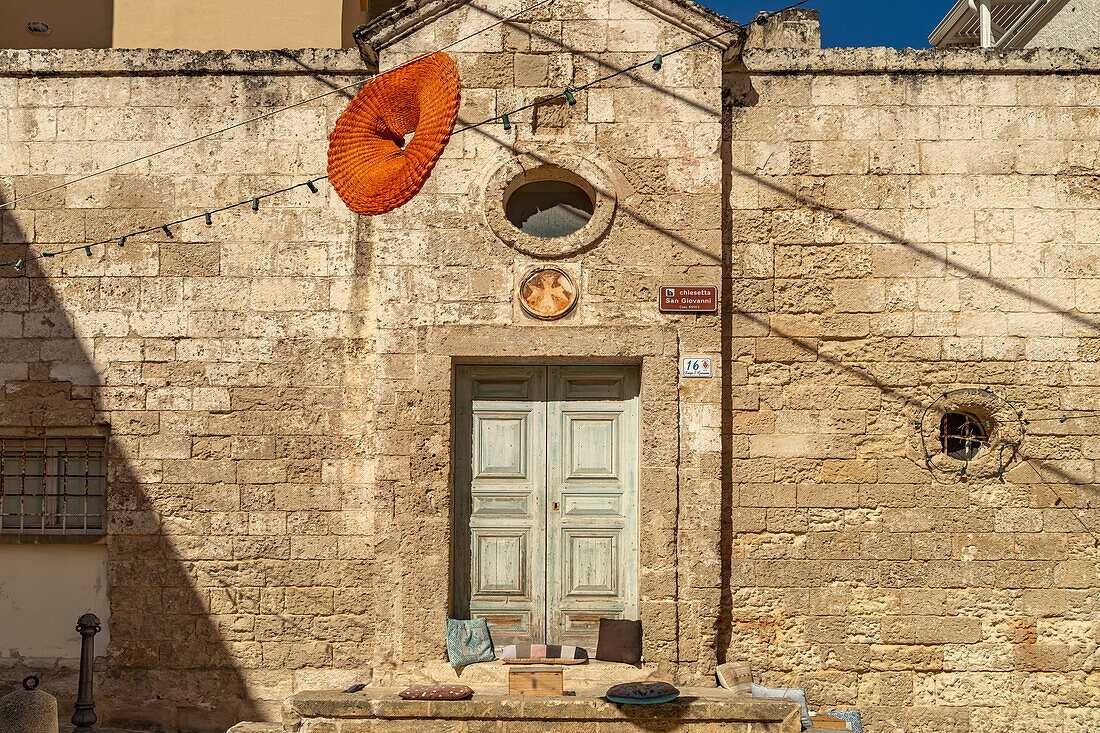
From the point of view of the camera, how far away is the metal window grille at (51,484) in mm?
6645

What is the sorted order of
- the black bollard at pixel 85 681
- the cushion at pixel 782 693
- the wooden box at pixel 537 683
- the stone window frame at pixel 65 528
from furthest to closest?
the stone window frame at pixel 65 528 < the cushion at pixel 782 693 < the black bollard at pixel 85 681 < the wooden box at pixel 537 683

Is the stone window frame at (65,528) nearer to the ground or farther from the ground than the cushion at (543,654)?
farther from the ground

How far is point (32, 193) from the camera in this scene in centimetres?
671

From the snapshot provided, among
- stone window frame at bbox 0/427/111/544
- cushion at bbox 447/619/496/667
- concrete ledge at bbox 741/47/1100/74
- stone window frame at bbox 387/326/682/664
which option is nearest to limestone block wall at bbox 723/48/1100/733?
concrete ledge at bbox 741/47/1100/74

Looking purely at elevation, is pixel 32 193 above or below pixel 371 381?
above

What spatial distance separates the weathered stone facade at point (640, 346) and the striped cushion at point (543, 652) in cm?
47

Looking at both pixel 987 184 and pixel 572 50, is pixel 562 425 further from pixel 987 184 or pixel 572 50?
pixel 987 184

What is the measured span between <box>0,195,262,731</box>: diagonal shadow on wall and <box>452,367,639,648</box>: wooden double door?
1.61 metres

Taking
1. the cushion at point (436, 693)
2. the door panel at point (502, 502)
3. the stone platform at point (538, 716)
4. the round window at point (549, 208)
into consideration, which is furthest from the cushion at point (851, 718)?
the round window at point (549, 208)

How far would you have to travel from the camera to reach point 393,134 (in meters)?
6.43

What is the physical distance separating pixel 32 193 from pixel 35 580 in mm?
2696

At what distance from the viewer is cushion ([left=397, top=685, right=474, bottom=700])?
5.35 meters

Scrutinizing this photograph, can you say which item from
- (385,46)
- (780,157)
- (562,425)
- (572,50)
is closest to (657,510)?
(562,425)

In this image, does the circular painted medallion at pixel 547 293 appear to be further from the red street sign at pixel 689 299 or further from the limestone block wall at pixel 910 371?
the limestone block wall at pixel 910 371
